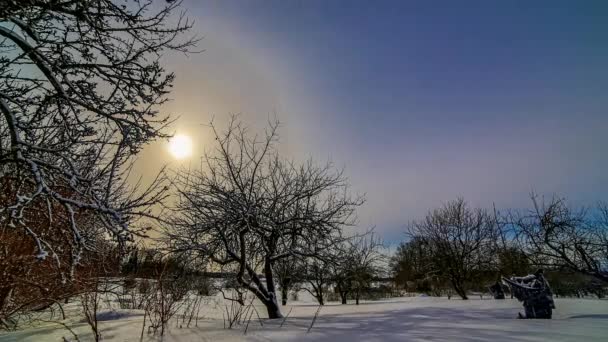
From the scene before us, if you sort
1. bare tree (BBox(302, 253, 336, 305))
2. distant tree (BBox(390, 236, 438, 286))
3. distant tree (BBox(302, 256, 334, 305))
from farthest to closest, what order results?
distant tree (BBox(390, 236, 438, 286))
distant tree (BBox(302, 256, 334, 305))
bare tree (BBox(302, 253, 336, 305))

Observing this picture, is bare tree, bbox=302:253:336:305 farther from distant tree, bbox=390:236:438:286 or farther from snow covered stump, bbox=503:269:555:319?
distant tree, bbox=390:236:438:286

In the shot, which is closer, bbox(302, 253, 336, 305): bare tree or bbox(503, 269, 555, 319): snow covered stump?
bbox(503, 269, 555, 319): snow covered stump

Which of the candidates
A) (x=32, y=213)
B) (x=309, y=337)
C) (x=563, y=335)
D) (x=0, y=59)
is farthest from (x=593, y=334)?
(x=0, y=59)

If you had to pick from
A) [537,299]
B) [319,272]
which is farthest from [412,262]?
[537,299]

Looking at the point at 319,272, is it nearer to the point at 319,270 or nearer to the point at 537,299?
the point at 319,270

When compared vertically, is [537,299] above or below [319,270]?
below

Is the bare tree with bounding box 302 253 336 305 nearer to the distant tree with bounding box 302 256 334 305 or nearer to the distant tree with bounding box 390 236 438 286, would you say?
the distant tree with bounding box 302 256 334 305

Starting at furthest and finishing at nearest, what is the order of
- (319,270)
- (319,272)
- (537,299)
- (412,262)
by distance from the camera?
(412,262)
(319,272)
(319,270)
(537,299)

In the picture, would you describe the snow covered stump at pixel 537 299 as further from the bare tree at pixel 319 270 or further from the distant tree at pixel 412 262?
the distant tree at pixel 412 262

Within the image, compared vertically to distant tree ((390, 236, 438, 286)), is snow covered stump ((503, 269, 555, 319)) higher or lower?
lower

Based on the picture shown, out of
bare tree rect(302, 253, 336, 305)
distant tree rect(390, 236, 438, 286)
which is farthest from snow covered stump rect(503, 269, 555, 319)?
distant tree rect(390, 236, 438, 286)

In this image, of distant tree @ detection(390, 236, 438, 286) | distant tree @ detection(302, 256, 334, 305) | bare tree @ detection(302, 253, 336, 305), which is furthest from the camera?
distant tree @ detection(390, 236, 438, 286)

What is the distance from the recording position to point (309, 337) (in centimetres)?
357

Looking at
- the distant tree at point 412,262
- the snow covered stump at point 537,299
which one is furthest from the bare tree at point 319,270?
the distant tree at point 412,262
